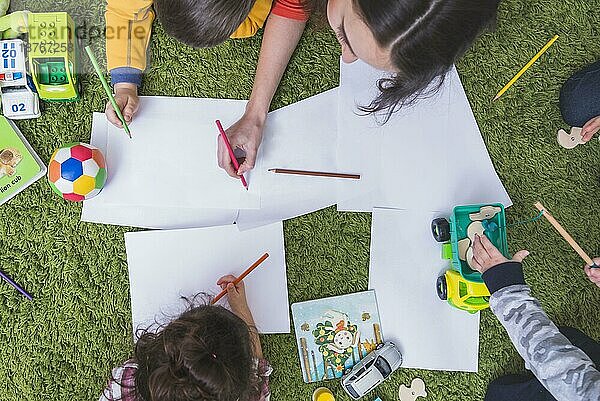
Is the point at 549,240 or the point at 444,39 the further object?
the point at 549,240

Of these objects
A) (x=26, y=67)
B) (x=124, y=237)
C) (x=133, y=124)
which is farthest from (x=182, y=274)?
(x=26, y=67)

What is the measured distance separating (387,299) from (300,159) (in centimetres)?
27

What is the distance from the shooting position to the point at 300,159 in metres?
1.02

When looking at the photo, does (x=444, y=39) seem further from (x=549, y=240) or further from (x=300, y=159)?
(x=549, y=240)

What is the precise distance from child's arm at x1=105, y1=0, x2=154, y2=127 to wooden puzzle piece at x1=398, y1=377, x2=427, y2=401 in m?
0.62

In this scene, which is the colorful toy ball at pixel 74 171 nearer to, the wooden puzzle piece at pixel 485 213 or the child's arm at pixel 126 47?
the child's arm at pixel 126 47

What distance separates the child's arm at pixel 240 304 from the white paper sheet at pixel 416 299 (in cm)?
21

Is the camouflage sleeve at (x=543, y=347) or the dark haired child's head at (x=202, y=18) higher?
the dark haired child's head at (x=202, y=18)

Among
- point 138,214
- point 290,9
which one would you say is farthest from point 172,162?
point 290,9

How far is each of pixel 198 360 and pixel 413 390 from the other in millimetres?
407

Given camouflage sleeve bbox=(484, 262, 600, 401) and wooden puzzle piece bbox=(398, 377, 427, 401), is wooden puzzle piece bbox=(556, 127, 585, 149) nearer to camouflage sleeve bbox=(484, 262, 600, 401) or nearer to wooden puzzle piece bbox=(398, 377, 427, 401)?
camouflage sleeve bbox=(484, 262, 600, 401)

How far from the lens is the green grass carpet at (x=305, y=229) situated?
38.8 inches

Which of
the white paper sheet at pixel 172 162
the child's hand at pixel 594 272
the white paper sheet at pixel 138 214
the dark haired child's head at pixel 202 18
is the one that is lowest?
the white paper sheet at pixel 138 214

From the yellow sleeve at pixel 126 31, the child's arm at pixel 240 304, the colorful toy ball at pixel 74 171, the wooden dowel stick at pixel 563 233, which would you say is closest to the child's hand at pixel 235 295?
the child's arm at pixel 240 304
